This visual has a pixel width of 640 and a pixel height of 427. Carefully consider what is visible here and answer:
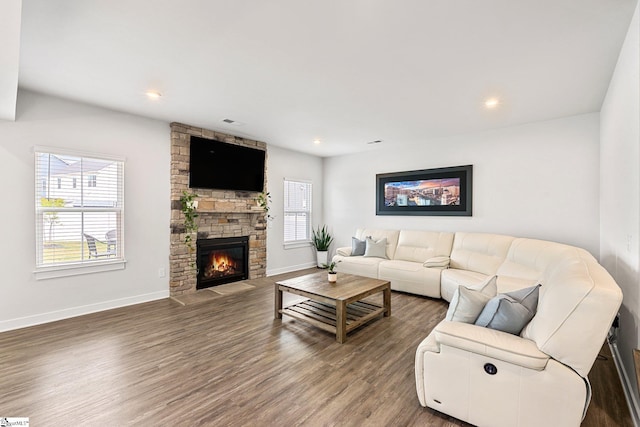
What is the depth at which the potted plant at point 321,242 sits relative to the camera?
277 inches

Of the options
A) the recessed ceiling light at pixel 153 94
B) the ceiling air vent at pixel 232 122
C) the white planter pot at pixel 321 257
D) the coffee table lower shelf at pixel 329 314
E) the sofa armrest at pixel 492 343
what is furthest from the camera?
the white planter pot at pixel 321 257

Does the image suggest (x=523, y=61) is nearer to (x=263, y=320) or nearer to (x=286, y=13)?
(x=286, y=13)

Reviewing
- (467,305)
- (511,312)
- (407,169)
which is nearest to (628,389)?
(511,312)

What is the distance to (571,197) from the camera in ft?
13.9

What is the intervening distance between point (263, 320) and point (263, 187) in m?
2.93

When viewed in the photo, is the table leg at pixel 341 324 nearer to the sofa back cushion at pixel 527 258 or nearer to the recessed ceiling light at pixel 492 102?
the sofa back cushion at pixel 527 258

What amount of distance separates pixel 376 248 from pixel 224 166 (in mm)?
3192

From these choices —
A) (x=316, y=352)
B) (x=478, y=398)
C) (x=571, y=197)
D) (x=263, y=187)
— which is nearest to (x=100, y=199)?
(x=263, y=187)

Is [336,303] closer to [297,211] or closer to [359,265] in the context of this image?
[359,265]

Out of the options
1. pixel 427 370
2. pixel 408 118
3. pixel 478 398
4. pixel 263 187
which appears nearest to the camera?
pixel 478 398

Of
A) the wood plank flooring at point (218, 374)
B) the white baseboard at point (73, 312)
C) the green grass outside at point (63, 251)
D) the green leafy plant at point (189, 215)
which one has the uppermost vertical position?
the green leafy plant at point (189, 215)

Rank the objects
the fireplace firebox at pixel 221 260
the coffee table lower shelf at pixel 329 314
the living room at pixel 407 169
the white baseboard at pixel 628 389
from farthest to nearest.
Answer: the fireplace firebox at pixel 221 260 → the coffee table lower shelf at pixel 329 314 → the living room at pixel 407 169 → the white baseboard at pixel 628 389

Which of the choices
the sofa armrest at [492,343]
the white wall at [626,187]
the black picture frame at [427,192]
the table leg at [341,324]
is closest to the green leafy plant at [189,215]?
the table leg at [341,324]

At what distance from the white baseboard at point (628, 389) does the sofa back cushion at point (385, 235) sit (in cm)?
332
